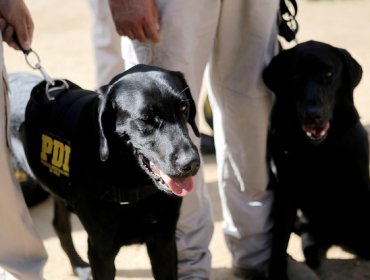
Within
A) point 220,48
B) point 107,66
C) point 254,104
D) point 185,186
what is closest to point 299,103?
point 254,104

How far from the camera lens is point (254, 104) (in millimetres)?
2918

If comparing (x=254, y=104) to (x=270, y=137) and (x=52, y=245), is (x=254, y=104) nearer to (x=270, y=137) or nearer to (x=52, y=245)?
(x=270, y=137)

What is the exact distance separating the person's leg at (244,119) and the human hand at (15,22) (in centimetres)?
80

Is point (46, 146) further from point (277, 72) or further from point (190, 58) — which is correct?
point (277, 72)

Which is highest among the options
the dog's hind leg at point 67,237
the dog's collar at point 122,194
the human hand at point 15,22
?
the human hand at point 15,22

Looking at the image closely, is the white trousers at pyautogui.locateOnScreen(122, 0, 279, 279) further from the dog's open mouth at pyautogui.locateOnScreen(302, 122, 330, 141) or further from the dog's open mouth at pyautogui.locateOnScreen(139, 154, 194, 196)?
the dog's open mouth at pyautogui.locateOnScreen(139, 154, 194, 196)

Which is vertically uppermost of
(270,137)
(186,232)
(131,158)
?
(131,158)

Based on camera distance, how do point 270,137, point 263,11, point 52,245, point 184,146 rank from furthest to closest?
point 52,245, point 270,137, point 263,11, point 184,146

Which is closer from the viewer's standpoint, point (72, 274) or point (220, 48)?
point (220, 48)

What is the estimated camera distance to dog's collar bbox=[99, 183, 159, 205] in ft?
7.67

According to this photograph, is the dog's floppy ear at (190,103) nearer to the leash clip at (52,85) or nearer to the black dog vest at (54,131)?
the black dog vest at (54,131)

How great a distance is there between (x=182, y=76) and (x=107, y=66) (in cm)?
145

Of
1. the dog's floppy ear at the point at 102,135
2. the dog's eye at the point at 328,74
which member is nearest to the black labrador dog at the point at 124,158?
the dog's floppy ear at the point at 102,135

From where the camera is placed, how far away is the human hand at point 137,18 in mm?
2445
